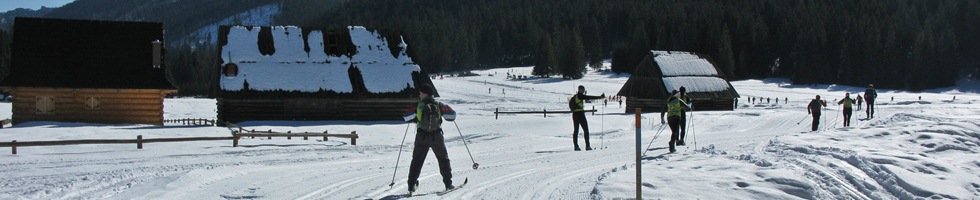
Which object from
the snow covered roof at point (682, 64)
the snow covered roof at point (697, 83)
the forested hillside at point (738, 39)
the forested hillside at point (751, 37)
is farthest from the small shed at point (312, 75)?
the forested hillside at point (751, 37)

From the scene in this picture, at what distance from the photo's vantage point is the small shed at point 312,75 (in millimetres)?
33531

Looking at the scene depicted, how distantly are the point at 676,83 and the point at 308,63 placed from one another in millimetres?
20231

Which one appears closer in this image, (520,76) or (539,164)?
(539,164)

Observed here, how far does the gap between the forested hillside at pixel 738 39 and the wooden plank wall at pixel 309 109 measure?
20.5 meters

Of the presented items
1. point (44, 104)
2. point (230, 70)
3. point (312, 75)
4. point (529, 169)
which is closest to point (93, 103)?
point (44, 104)

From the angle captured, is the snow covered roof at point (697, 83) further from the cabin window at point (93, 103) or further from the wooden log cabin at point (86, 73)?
the cabin window at point (93, 103)

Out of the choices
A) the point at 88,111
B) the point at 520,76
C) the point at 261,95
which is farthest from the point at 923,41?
the point at 88,111

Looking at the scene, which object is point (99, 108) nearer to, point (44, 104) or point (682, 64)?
point (44, 104)

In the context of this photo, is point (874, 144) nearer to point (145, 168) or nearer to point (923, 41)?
point (145, 168)

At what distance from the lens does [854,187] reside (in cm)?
1134

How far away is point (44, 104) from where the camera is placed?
1204 inches

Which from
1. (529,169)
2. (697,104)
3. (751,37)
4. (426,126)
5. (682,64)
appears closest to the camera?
(426,126)

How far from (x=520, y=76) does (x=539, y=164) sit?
271ft

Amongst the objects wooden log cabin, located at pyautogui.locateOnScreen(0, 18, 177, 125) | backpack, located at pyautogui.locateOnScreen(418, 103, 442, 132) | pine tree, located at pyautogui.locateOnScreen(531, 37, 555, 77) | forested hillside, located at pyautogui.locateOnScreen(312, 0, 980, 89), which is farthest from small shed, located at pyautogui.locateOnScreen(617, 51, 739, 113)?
pine tree, located at pyautogui.locateOnScreen(531, 37, 555, 77)
